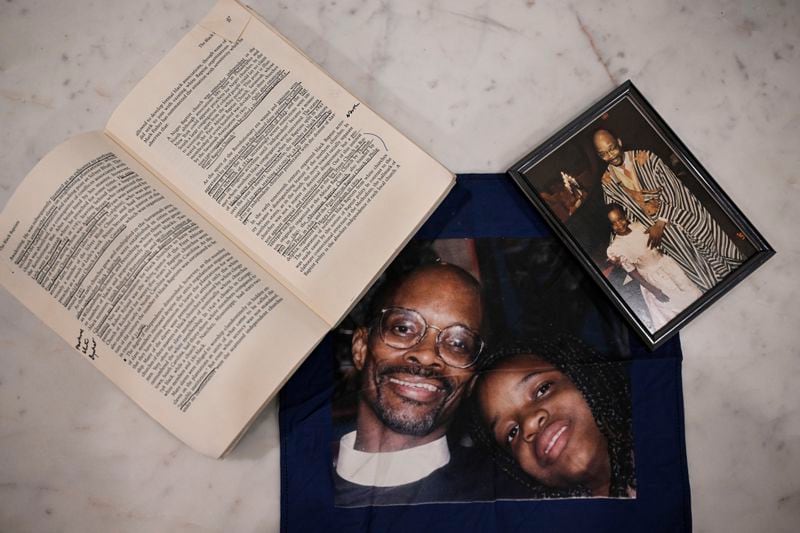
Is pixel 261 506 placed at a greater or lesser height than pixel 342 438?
lesser

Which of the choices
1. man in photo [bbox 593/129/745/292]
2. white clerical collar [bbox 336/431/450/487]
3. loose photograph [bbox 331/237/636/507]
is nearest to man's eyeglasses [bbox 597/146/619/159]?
man in photo [bbox 593/129/745/292]

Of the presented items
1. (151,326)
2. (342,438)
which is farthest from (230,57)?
(342,438)

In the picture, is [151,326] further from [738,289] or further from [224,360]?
[738,289]

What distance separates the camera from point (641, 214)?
657 millimetres

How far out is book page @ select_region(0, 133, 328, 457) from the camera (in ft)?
1.85

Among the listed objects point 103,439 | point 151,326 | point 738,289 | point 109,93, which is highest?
point 738,289

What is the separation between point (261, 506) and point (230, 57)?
0.45 metres

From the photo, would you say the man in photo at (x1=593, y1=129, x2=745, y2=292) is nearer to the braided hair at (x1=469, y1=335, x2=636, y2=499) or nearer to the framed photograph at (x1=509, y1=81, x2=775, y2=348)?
the framed photograph at (x1=509, y1=81, x2=775, y2=348)

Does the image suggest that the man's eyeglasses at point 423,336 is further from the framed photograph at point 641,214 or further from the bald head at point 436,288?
the framed photograph at point 641,214

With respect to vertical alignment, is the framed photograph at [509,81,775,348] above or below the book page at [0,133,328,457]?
above

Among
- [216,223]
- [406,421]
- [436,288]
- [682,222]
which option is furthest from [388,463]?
[682,222]

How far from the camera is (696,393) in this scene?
0.66m

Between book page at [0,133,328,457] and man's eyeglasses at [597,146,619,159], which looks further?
man's eyeglasses at [597,146,619,159]

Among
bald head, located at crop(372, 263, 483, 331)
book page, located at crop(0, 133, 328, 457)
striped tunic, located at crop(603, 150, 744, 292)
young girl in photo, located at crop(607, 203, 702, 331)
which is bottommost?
book page, located at crop(0, 133, 328, 457)
